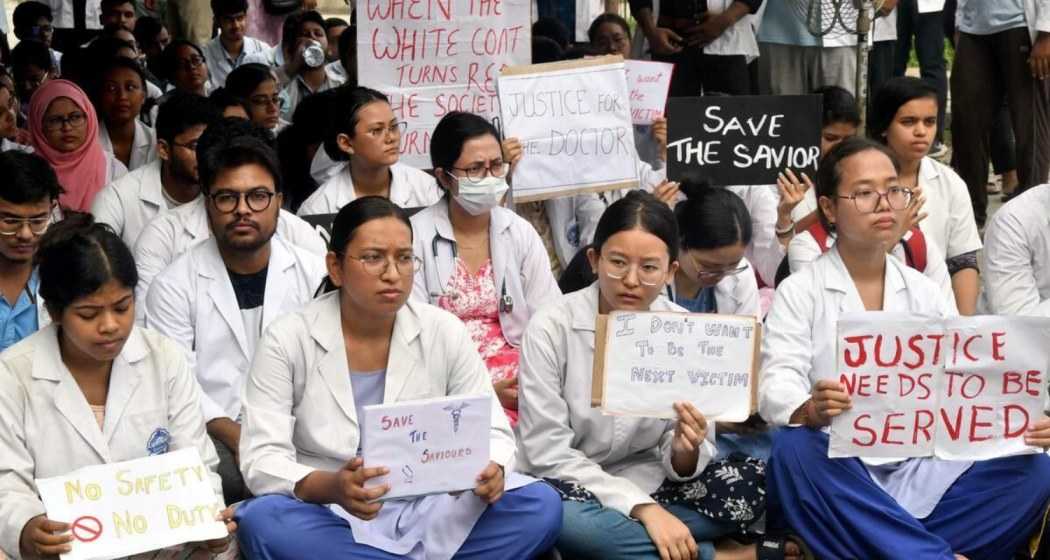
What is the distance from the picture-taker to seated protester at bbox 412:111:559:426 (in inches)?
230

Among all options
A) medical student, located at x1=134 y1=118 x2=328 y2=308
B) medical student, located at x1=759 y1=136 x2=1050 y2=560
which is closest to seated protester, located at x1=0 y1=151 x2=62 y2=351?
medical student, located at x1=134 y1=118 x2=328 y2=308

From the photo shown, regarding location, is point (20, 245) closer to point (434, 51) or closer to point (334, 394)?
point (334, 394)

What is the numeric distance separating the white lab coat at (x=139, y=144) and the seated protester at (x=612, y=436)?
3.52 meters

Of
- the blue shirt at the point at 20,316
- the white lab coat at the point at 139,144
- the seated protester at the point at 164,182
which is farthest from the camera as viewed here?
the white lab coat at the point at 139,144

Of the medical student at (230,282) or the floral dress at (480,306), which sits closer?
the medical student at (230,282)

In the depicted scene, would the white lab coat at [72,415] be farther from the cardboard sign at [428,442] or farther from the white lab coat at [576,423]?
the white lab coat at [576,423]

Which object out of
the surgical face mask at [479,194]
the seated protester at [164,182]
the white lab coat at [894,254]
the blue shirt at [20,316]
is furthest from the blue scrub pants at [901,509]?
the seated protester at [164,182]

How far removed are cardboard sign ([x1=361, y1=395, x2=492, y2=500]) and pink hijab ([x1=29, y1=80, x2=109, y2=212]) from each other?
3.38m

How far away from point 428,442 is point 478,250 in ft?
5.88

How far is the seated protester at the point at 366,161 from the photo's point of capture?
6395 mm

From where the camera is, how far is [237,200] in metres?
5.32

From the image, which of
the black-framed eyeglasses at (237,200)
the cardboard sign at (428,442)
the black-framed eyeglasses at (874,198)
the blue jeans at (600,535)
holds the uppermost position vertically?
the black-framed eyeglasses at (237,200)

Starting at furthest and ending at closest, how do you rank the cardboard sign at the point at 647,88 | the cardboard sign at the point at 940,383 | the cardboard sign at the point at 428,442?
1. the cardboard sign at the point at 647,88
2. the cardboard sign at the point at 940,383
3. the cardboard sign at the point at 428,442

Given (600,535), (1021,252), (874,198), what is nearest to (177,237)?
(600,535)
